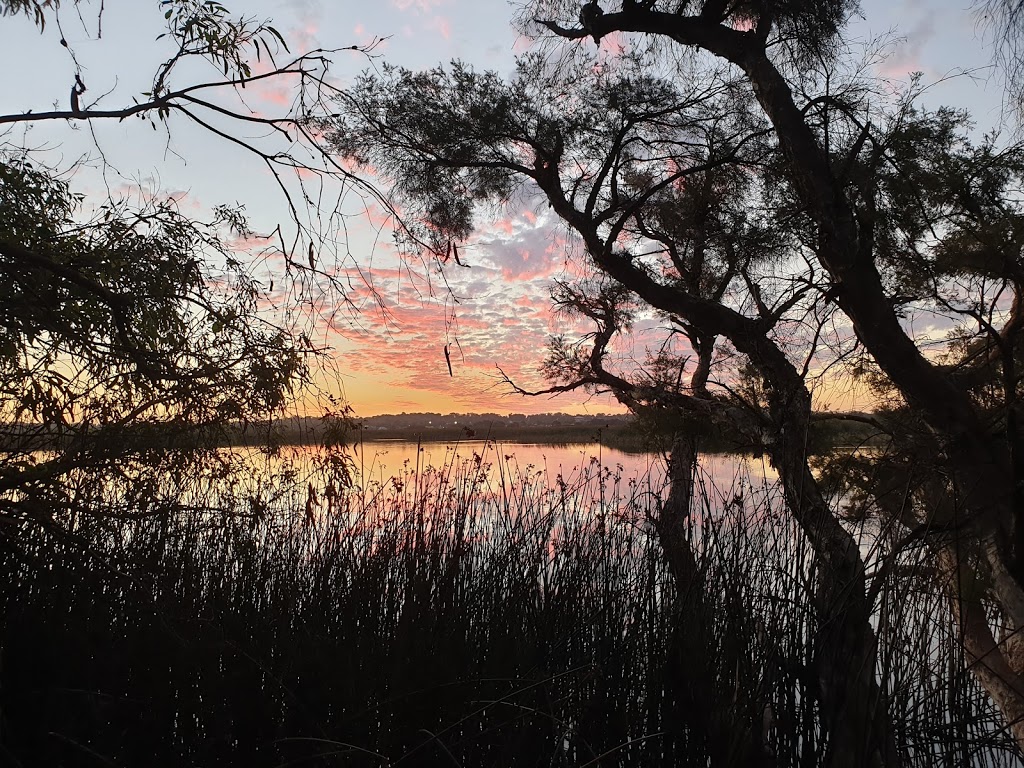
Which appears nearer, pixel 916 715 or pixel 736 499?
pixel 916 715

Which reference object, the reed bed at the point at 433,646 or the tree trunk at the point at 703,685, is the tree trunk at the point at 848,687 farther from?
the tree trunk at the point at 703,685

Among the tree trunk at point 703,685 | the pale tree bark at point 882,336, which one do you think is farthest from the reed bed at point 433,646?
the pale tree bark at point 882,336

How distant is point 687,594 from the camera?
2.65m

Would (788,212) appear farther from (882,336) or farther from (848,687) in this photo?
(848,687)

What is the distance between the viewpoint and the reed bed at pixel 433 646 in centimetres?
245

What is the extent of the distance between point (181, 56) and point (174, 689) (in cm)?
282

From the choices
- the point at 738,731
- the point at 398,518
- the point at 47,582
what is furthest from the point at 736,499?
the point at 47,582

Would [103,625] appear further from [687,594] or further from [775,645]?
[775,645]

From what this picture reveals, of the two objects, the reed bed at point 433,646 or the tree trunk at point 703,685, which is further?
Result: the reed bed at point 433,646

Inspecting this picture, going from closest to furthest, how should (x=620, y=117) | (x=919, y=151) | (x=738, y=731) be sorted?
(x=738, y=731)
(x=919, y=151)
(x=620, y=117)

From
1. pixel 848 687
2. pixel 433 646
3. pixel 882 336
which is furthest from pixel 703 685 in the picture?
pixel 882 336

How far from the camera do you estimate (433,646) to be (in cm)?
312

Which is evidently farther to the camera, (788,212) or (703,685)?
(788,212)

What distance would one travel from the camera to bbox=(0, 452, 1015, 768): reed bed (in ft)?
8.03
